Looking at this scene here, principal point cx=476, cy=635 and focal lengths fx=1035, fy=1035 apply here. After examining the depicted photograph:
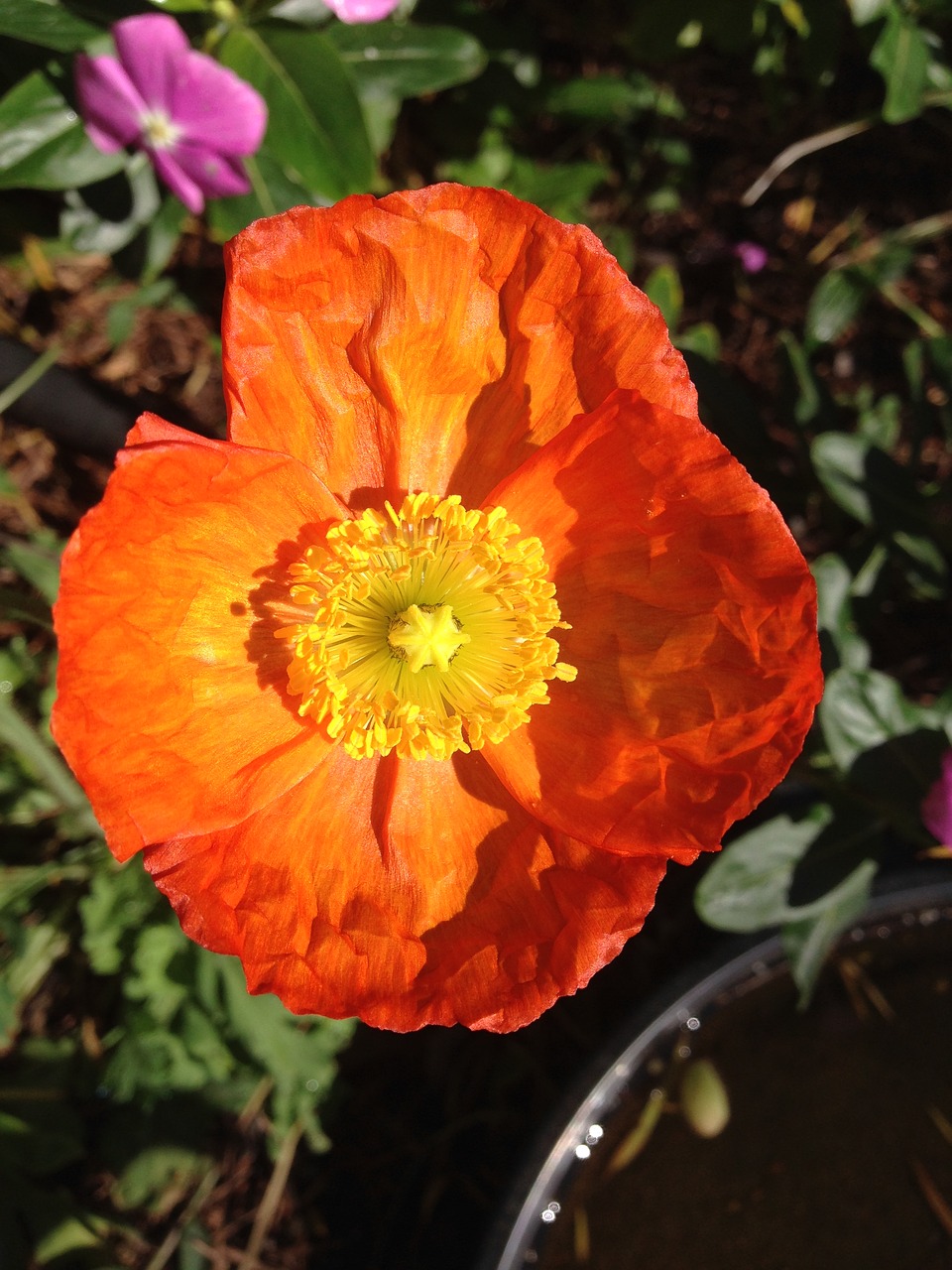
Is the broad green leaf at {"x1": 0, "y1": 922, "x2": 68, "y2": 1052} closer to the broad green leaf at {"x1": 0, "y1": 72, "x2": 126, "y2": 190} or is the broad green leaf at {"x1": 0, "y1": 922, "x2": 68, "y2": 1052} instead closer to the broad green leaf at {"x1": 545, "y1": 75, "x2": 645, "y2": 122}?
the broad green leaf at {"x1": 0, "y1": 72, "x2": 126, "y2": 190}

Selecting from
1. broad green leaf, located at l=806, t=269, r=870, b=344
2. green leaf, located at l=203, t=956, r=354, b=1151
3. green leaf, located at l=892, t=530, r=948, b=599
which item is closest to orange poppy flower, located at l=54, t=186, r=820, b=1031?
green leaf, located at l=203, t=956, r=354, b=1151

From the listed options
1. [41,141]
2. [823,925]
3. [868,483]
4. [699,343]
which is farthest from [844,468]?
[41,141]

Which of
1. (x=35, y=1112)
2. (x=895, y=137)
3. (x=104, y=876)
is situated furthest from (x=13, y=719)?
(x=895, y=137)

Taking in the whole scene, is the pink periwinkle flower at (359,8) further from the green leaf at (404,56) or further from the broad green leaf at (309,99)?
the green leaf at (404,56)

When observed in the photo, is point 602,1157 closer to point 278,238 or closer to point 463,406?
point 463,406

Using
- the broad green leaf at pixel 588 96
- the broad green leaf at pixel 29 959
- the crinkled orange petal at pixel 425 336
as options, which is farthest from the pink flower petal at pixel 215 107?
the broad green leaf at pixel 29 959

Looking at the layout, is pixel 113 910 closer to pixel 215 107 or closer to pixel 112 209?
pixel 112 209
